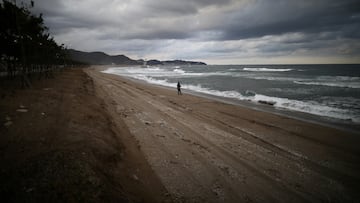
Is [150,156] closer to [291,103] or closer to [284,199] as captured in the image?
[284,199]

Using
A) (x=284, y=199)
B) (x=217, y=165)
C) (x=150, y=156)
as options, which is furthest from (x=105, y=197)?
(x=284, y=199)

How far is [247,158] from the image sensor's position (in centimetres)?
675

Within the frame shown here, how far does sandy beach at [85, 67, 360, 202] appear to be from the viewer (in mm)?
5008

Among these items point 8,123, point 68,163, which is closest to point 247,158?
point 68,163

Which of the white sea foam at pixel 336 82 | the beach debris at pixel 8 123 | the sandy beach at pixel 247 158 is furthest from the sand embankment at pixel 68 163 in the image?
the white sea foam at pixel 336 82

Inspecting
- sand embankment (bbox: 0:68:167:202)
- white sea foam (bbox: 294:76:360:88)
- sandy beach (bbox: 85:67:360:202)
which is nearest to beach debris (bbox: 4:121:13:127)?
sand embankment (bbox: 0:68:167:202)

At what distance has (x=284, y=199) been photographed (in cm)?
477

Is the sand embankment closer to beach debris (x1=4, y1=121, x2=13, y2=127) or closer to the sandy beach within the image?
beach debris (x1=4, y1=121, x2=13, y2=127)

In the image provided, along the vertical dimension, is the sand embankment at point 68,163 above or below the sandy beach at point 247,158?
above

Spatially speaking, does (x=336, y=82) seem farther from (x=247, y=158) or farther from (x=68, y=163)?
(x=68, y=163)

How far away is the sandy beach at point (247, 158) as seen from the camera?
5.01 meters

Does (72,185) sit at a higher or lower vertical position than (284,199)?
higher

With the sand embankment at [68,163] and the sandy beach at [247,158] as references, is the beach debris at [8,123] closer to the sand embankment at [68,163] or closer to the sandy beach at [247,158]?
the sand embankment at [68,163]

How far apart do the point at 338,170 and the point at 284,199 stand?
3060mm
